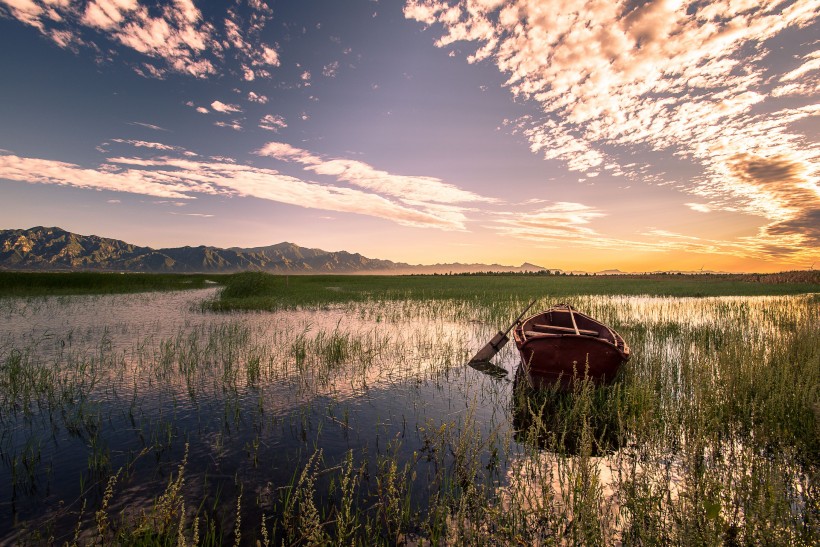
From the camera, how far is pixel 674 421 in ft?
23.8

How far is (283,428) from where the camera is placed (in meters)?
7.66

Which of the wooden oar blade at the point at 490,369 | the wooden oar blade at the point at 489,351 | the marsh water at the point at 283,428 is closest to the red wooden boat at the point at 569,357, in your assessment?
the marsh water at the point at 283,428

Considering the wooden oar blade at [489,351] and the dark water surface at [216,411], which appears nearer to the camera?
the dark water surface at [216,411]

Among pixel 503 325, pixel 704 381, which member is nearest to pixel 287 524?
pixel 704 381

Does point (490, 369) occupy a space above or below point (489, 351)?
below

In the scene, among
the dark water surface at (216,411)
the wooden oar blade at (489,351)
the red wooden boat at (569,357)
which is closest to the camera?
the dark water surface at (216,411)

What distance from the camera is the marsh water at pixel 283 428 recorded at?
518 centimetres

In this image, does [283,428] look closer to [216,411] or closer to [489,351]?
[216,411]

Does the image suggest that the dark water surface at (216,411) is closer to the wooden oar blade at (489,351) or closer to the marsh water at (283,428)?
the marsh water at (283,428)

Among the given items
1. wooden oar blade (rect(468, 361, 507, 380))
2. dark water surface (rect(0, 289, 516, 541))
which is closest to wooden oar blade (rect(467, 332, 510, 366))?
wooden oar blade (rect(468, 361, 507, 380))

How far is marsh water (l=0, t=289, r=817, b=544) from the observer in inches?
204

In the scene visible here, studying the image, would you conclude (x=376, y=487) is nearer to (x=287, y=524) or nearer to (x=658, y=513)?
(x=287, y=524)

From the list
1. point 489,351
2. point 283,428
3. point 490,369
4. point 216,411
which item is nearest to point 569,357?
point 490,369

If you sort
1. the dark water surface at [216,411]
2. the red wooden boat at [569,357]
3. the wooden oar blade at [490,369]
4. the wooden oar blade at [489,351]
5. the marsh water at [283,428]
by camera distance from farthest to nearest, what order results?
the wooden oar blade at [489,351] < the wooden oar blade at [490,369] < the red wooden boat at [569,357] < the dark water surface at [216,411] < the marsh water at [283,428]
